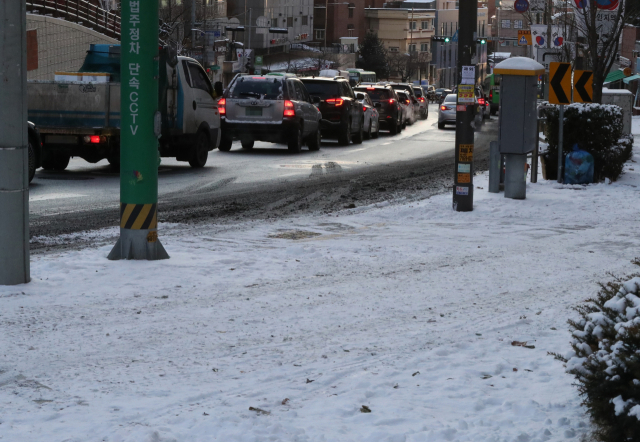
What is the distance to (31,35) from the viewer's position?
32.4m

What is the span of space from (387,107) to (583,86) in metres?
19.5

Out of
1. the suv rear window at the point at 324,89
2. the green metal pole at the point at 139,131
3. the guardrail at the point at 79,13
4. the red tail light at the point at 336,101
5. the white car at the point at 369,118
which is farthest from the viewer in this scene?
the guardrail at the point at 79,13

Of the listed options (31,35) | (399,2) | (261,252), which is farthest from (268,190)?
(399,2)

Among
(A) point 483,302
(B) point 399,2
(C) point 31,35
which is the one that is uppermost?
(B) point 399,2

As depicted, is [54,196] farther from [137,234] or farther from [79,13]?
[79,13]

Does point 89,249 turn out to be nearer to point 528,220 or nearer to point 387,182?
point 528,220

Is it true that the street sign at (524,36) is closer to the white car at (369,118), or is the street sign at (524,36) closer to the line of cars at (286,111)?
the white car at (369,118)

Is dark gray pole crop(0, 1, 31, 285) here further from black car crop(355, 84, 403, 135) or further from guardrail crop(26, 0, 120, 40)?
guardrail crop(26, 0, 120, 40)

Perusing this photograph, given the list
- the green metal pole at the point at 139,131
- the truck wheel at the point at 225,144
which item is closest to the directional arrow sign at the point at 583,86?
the green metal pole at the point at 139,131

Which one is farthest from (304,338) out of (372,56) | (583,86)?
(372,56)

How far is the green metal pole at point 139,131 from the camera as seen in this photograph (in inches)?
330

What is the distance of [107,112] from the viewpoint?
16.7 metres

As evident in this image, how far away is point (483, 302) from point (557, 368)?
72.3 inches

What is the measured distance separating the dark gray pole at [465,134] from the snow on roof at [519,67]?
1249 mm
